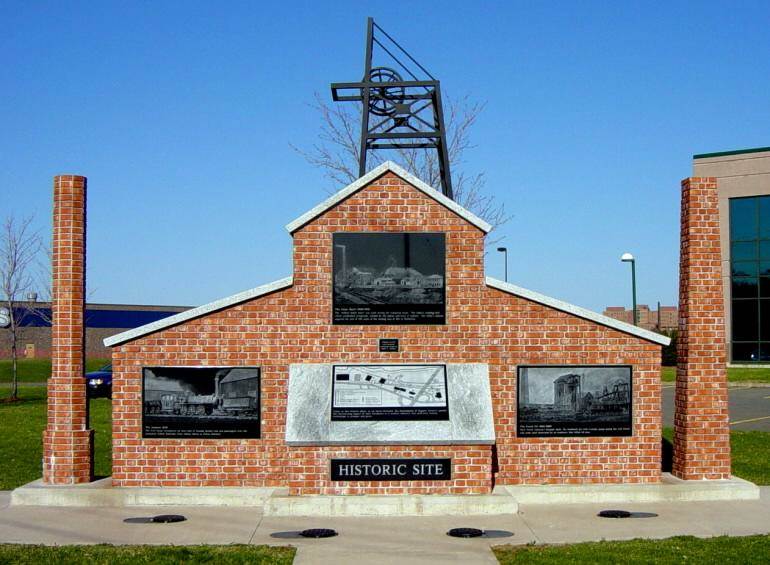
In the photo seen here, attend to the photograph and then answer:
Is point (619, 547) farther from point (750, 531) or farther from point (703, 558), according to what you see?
point (750, 531)

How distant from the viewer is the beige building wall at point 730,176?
43250mm

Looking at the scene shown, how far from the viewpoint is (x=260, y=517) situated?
11.8 metres

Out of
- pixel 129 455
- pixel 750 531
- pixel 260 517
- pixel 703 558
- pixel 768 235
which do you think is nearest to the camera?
pixel 703 558

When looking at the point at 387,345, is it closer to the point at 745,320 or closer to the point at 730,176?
the point at 730,176

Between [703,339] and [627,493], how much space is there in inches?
99.7

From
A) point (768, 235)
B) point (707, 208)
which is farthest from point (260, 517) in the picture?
point (768, 235)

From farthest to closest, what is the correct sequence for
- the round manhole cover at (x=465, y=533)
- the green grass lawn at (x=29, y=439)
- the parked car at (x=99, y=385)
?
the parked car at (x=99, y=385), the green grass lawn at (x=29, y=439), the round manhole cover at (x=465, y=533)

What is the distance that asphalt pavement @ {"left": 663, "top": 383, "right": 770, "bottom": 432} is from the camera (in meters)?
24.7

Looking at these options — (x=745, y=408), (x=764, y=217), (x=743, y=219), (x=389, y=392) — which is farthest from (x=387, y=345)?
(x=743, y=219)

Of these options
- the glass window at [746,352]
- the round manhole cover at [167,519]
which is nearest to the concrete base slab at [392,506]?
the round manhole cover at [167,519]

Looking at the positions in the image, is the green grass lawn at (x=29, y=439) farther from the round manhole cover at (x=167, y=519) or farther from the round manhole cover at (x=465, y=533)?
the round manhole cover at (x=465, y=533)

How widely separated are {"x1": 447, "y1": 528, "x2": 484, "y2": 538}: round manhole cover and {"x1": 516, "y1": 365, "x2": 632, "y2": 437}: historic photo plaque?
8.69 ft

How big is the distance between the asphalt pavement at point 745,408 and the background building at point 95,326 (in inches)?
1573

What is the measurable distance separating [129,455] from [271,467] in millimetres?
1989
